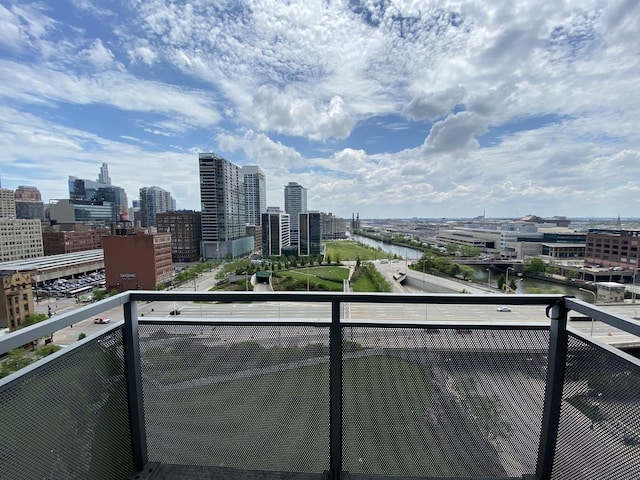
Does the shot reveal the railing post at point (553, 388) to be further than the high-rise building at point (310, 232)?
No

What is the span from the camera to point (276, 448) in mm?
1133

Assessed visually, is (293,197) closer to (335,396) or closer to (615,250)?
(615,250)

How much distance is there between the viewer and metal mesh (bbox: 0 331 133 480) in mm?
720

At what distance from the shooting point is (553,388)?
1.02m

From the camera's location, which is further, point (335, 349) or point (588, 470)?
point (335, 349)

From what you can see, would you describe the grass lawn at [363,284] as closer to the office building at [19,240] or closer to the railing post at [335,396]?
the railing post at [335,396]

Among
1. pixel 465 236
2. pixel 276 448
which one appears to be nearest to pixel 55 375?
pixel 276 448

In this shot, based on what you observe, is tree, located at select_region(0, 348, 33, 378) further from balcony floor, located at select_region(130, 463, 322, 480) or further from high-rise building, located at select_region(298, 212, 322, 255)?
high-rise building, located at select_region(298, 212, 322, 255)

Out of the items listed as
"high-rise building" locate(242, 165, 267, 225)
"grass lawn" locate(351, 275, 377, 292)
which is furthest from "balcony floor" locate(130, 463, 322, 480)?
"high-rise building" locate(242, 165, 267, 225)

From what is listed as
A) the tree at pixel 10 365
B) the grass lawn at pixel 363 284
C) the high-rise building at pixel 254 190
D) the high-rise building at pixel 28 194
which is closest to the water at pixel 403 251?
the grass lawn at pixel 363 284

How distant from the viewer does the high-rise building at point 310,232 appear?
121 feet

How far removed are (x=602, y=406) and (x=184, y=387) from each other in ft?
4.78

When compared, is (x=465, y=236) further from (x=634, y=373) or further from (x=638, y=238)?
(x=634, y=373)

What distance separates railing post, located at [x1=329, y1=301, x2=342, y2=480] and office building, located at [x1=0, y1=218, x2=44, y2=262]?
113 feet
